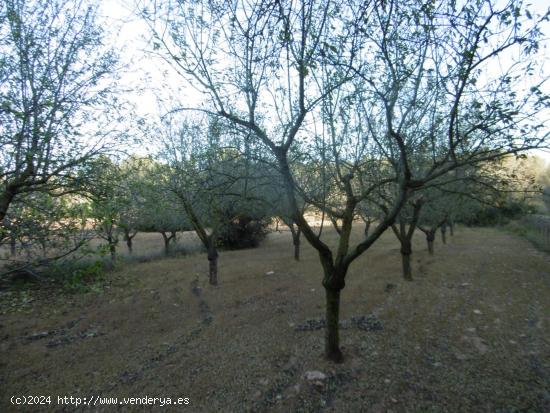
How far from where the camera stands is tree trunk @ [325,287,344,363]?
4.88m

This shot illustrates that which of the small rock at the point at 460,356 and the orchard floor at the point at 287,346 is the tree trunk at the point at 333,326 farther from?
the small rock at the point at 460,356

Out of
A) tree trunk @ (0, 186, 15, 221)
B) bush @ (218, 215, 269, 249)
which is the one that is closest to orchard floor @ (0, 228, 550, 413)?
Answer: tree trunk @ (0, 186, 15, 221)

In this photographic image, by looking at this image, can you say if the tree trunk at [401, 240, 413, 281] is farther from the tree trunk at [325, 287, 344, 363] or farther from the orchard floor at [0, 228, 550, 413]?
the tree trunk at [325, 287, 344, 363]

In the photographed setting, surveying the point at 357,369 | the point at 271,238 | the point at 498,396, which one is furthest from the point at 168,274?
the point at 271,238

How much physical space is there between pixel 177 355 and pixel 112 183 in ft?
11.4

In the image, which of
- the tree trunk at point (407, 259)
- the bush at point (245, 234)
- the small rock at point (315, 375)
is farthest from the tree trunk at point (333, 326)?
the bush at point (245, 234)

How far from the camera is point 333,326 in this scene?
194 inches

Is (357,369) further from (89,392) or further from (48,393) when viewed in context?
(48,393)

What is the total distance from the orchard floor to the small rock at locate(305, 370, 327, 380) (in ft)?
0.22

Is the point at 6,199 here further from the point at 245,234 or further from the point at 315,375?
the point at 245,234

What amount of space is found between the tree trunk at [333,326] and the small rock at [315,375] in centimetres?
40

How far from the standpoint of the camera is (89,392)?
4797 millimetres

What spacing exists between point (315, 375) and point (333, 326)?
0.77 metres

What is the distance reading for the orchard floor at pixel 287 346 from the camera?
4.24 meters
